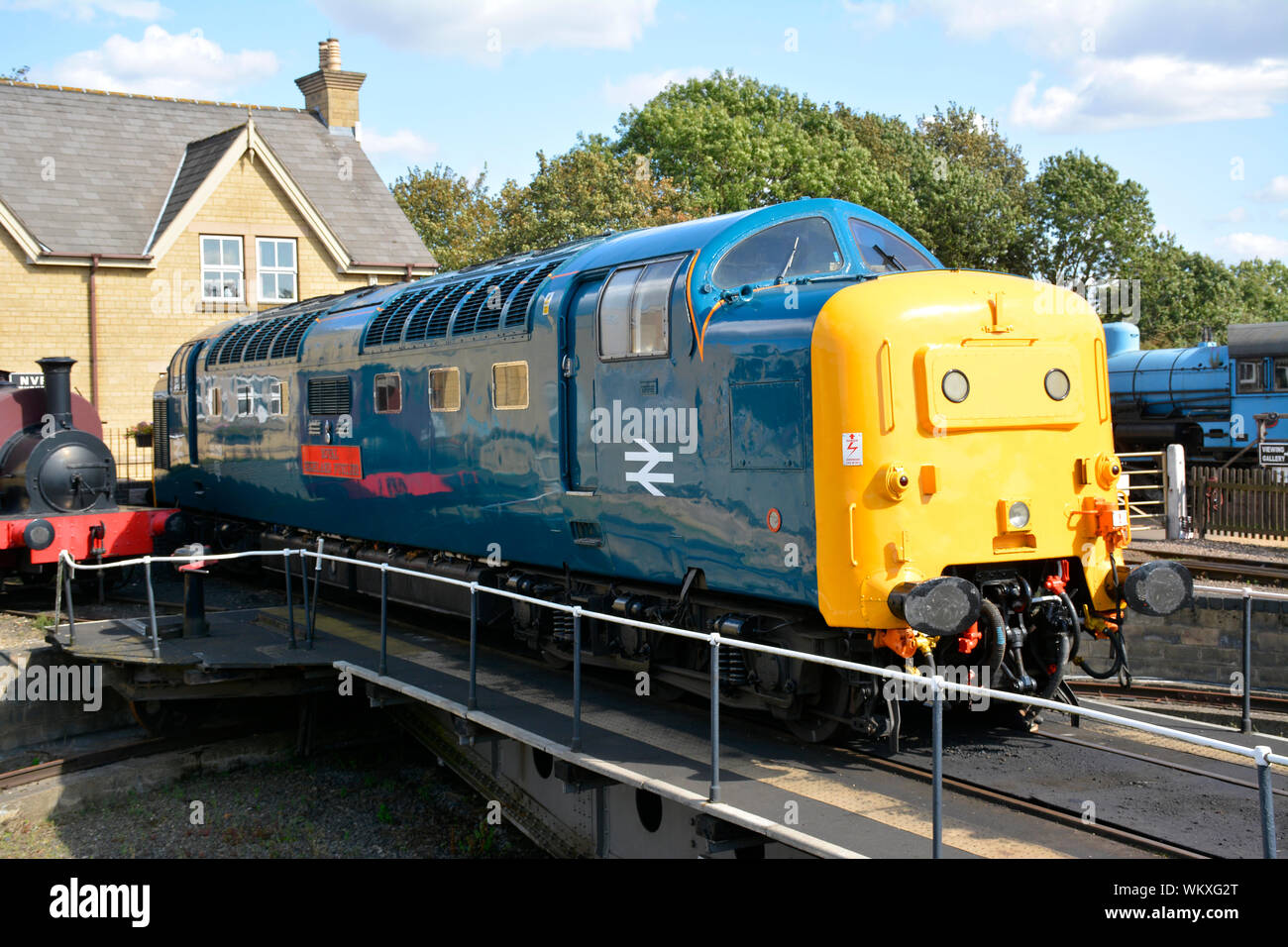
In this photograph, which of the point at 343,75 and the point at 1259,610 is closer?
the point at 1259,610

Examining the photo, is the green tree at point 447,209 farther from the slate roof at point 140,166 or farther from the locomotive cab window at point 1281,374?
the locomotive cab window at point 1281,374

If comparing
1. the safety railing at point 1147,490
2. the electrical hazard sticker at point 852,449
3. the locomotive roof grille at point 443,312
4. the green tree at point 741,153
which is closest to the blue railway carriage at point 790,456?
the electrical hazard sticker at point 852,449

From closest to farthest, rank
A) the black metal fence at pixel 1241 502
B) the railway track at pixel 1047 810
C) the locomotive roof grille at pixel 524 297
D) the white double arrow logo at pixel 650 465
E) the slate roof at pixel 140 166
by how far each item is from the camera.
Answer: the railway track at pixel 1047 810 → the white double arrow logo at pixel 650 465 → the locomotive roof grille at pixel 524 297 → the black metal fence at pixel 1241 502 → the slate roof at pixel 140 166

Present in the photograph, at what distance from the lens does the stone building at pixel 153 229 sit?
28328mm

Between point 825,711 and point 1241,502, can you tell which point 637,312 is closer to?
point 825,711

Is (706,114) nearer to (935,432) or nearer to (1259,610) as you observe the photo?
(1259,610)

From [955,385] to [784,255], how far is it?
1919mm

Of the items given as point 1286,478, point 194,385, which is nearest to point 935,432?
point 194,385

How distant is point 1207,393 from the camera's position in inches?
1132

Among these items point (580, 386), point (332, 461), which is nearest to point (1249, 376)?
point (332, 461)

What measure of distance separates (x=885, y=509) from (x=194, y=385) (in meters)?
15.3

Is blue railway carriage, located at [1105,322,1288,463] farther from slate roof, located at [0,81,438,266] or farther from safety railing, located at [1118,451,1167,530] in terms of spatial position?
slate roof, located at [0,81,438,266]

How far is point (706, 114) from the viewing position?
1735 inches

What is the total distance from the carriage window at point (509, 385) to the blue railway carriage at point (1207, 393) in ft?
63.9
